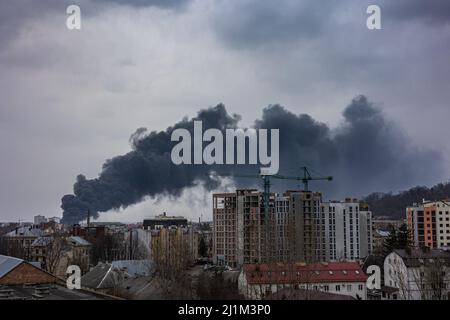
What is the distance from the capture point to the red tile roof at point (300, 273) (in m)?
5.85

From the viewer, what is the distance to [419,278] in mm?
6023

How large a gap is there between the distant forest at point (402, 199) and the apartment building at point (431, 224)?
1.74 m

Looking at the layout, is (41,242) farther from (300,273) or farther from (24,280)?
(300,273)

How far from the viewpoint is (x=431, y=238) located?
17047 millimetres

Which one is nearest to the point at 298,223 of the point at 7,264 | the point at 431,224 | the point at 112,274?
the point at 431,224

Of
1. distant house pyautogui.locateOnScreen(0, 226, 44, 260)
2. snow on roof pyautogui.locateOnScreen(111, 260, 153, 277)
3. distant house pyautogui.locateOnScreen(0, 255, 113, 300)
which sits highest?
distant house pyautogui.locateOnScreen(0, 255, 113, 300)

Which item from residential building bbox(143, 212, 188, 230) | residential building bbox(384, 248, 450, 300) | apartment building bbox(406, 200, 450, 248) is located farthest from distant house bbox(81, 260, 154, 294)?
residential building bbox(143, 212, 188, 230)

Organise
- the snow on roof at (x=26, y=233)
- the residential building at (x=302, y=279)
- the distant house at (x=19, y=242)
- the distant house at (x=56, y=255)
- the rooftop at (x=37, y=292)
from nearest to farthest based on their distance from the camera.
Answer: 1. the rooftop at (x=37, y=292)
2. the residential building at (x=302, y=279)
3. the distant house at (x=56, y=255)
4. the distant house at (x=19, y=242)
5. the snow on roof at (x=26, y=233)

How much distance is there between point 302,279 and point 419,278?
1.36m

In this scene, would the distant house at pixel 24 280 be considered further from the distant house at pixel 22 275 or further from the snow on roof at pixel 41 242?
the snow on roof at pixel 41 242

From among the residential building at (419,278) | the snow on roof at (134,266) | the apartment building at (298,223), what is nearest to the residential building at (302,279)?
the residential building at (419,278)

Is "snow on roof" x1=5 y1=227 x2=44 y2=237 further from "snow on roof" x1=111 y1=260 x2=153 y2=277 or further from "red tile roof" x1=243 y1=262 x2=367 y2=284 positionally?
"red tile roof" x1=243 y1=262 x2=367 y2=284

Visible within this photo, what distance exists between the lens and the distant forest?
19.3 m

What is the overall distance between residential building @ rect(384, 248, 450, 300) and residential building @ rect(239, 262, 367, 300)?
0.47m
